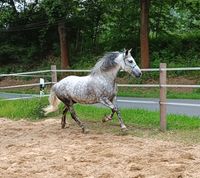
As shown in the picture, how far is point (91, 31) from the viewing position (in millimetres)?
30938

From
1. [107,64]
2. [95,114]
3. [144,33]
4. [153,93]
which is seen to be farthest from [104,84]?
[144,33]

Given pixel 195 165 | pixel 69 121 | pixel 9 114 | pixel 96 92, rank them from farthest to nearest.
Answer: pixel 9 114
pixel 69 121
pixel 96 92
pixel 195 165

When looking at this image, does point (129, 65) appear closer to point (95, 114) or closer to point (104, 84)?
point (104, 84)

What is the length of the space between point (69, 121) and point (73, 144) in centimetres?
265

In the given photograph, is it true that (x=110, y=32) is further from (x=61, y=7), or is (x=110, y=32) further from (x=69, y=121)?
(x=69, y=121)

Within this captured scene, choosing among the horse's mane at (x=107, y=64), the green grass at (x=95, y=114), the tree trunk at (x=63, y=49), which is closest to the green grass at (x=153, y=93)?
the green grass at (x=95, y=114)

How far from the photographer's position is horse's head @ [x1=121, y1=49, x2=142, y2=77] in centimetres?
973

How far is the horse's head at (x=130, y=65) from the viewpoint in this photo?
31.9 feet

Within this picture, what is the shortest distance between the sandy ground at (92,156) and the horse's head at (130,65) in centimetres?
136

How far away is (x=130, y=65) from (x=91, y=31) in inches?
844

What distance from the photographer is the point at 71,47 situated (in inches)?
1227

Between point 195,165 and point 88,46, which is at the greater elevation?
point 88,46

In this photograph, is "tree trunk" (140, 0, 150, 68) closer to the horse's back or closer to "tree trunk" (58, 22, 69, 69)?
"tree trunk" (58, 22, 69, 69)

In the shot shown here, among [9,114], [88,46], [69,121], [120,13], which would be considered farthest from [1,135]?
[88,46]
